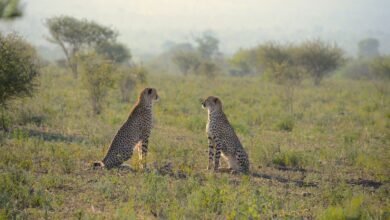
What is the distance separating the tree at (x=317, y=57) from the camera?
33062 mm

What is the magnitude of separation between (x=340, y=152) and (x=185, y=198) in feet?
17.1

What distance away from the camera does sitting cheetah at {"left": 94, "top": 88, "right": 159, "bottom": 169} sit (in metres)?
8.71

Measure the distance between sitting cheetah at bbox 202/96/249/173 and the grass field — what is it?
0.28 metres

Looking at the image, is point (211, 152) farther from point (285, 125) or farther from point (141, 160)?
point (285, 125)

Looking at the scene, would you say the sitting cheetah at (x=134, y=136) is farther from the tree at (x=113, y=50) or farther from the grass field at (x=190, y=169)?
the tree at (x=113, y=50)

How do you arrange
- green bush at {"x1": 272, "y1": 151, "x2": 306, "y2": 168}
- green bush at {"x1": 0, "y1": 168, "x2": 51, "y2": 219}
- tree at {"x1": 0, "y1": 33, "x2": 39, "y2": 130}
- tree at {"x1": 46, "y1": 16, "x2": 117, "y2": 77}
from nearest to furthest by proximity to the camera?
green bush at {"x1": 0, "y1": 168, "x2": 51, "y2": 219} → green bush at {"x1": 272, "y1": 151, "x2": 306, "y2": 168} → tree at {"x1": 0, "y1": 33, "x2": 39, "y2": 130} → tree at {"x1": 46, "y1": 16, "x2": 117, "y2": 77}

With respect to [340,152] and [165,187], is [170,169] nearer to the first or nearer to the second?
[165,187]

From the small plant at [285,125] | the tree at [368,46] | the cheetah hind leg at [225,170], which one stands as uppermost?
the tree at [368,46]

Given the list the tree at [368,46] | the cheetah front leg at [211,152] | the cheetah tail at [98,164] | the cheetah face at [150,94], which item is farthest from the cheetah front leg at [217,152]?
the tree at [368,46]

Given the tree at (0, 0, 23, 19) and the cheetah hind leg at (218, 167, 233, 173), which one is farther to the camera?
the tree at (0, 0, 23, 19)

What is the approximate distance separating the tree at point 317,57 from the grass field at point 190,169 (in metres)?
15.8

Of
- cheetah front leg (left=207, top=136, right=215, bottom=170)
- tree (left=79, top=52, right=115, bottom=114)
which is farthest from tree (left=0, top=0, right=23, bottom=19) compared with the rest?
tree (left=79, top=52, right=115, bottom=114)

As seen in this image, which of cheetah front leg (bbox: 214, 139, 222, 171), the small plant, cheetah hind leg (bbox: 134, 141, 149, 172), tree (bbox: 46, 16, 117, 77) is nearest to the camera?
cheetah hind leg (bbox: 134, 141, 149, 172)

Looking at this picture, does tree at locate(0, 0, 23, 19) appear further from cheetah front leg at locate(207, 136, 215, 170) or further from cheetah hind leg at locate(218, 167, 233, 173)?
cheetah hind leg at locate(218, 167, 233, 173)
